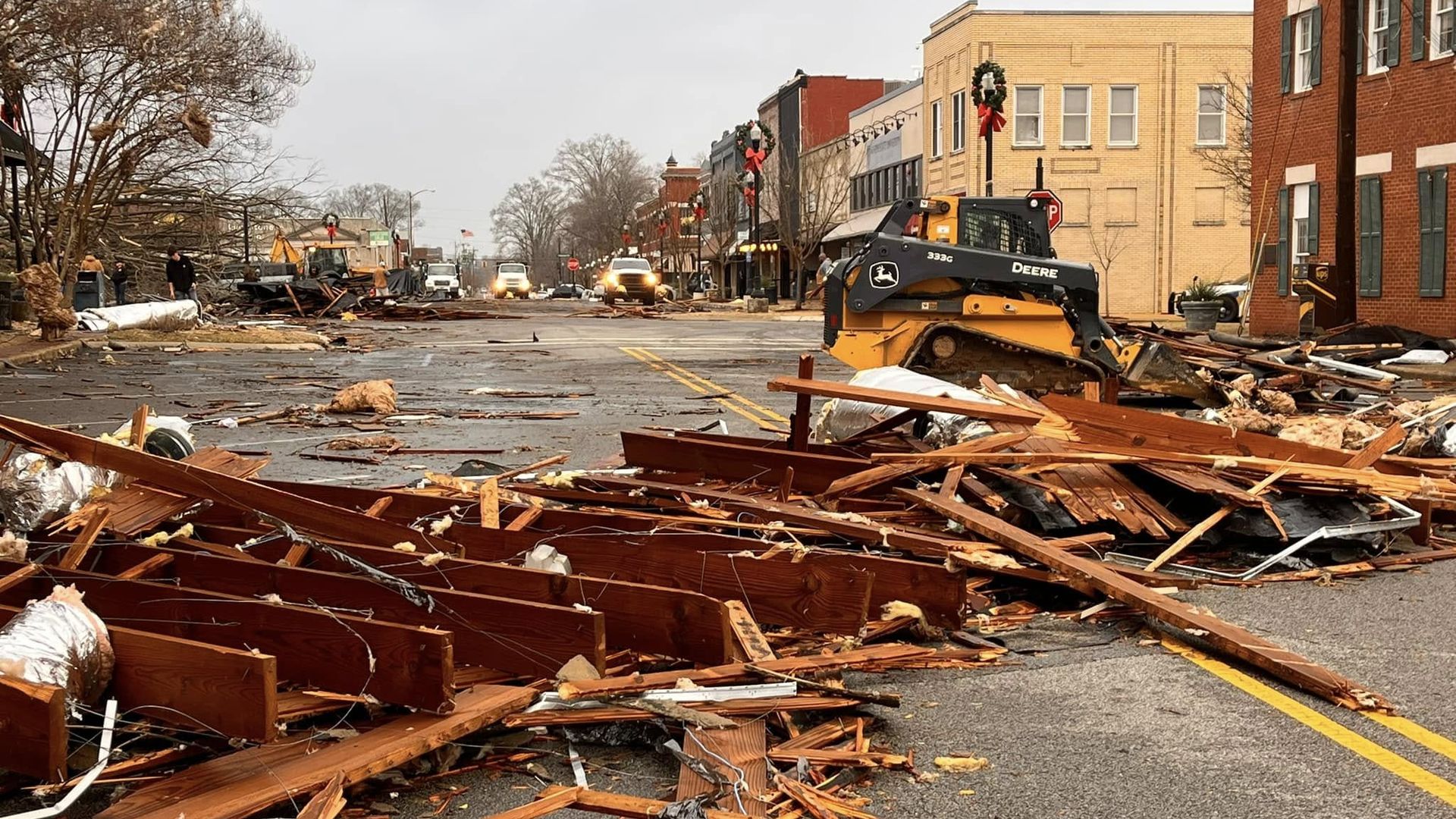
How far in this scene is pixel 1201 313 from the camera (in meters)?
38.3

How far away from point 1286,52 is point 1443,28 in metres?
5.55

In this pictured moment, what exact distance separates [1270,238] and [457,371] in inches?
838

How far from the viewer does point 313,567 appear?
19.1ft

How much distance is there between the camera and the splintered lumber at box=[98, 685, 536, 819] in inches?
150

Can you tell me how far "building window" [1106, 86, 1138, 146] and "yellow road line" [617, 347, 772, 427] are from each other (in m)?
34.6

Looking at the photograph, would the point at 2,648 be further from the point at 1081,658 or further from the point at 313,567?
the point at 1081,658

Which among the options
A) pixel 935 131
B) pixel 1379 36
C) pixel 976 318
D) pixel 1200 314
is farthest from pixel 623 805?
pixel 935 131

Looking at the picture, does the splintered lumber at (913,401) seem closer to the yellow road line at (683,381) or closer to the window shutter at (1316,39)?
the yellow road line at (683,381)

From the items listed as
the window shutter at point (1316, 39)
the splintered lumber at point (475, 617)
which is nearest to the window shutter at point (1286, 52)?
the window shutter at point (1316, 39)

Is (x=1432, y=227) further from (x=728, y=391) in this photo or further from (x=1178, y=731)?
(x=1178, y=731)

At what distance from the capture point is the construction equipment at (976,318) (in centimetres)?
1694

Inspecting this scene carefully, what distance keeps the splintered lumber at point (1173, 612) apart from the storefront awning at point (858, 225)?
6232 cm

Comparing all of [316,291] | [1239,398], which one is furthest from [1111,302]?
[1239,398]

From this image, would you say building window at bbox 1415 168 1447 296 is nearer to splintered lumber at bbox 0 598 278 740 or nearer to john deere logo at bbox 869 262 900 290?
john deere logo at bbox 869 262 900 290
